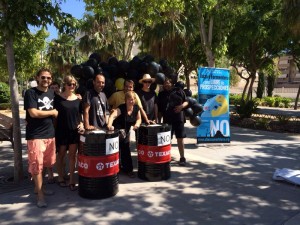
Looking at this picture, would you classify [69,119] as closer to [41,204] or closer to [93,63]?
[41,204]

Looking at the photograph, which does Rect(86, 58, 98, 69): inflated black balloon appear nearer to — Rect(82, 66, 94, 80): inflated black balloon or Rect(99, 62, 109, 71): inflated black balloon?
Rect(99, 62, 109, 71): inflated black balloon

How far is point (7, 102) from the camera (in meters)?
21.8

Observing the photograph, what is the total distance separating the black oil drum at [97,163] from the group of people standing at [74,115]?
0.28 metres

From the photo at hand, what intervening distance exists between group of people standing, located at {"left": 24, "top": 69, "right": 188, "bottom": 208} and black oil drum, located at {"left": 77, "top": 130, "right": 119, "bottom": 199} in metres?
0.28

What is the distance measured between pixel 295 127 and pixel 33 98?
970 cm

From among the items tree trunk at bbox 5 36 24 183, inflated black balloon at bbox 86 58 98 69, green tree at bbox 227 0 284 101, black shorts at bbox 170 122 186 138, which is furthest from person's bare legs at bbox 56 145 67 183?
green tree at bbox 227 0 284 101

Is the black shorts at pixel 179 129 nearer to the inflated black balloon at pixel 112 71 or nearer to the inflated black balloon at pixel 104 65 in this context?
the inflated black balloon at pixel 112 71

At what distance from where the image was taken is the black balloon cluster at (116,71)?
620 centimetres

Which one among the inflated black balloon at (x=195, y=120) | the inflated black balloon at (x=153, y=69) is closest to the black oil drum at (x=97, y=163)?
the inflated black balloon at (x=153, y=69)

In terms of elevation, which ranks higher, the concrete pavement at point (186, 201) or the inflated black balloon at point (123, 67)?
the inflated black balloon at point (123, 67)

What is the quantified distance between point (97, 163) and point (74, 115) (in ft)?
2.65

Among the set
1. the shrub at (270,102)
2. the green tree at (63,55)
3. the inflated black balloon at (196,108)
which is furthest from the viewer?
the green tree at (63,55)

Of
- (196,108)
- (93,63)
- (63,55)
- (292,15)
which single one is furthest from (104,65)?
(63,55)

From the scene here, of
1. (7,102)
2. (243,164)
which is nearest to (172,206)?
(243,164)
